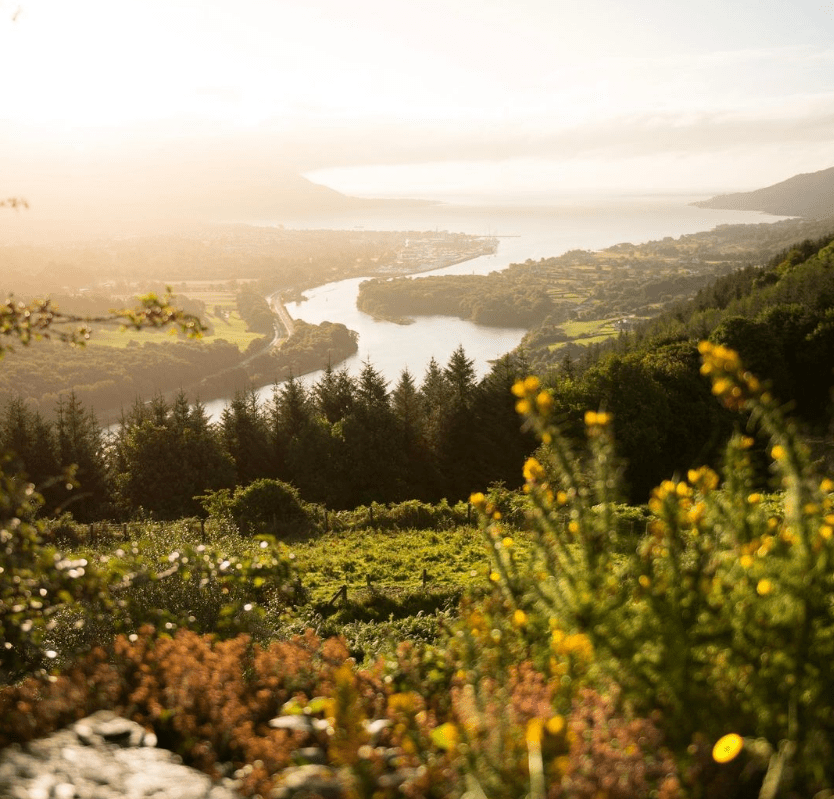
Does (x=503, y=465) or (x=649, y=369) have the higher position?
(x=649, y=369)

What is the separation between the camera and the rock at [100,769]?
2826 millimetres

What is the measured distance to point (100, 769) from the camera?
3.05 m

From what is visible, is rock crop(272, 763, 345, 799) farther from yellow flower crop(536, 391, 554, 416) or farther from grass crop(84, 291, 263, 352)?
grass crop(84, 291, 263, 352)

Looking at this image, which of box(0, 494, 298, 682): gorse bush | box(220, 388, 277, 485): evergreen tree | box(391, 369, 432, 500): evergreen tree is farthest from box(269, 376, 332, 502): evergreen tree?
box(0, 494, 298, 682): gorse bush

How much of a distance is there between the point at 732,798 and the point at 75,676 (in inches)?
144

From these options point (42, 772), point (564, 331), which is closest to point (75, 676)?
point (42, 772)

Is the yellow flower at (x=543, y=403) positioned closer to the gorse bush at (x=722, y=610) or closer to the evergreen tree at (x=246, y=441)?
the gorse bush at (x=722, y=610)

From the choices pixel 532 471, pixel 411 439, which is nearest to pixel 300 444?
pixel 411 439

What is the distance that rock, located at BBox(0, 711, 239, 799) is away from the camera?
2.83 metres

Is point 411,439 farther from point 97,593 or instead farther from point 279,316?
point 279,316

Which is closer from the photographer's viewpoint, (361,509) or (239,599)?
(239,599)

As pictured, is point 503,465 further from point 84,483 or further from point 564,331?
point 564,331

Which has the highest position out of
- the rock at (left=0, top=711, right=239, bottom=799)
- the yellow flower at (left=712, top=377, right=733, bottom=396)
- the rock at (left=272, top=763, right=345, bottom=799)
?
the yellow flower at (left=712, top=377, right=733, bottom=396)

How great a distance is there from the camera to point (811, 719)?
2.41 m
